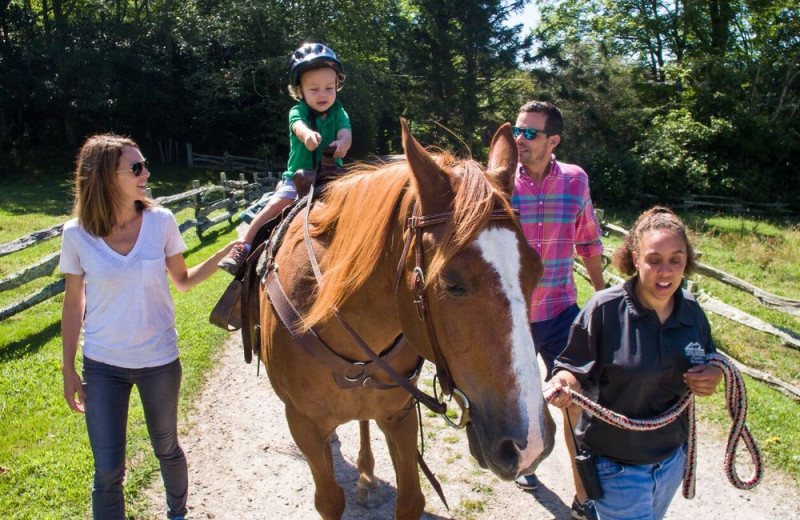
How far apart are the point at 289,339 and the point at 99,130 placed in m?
30.8

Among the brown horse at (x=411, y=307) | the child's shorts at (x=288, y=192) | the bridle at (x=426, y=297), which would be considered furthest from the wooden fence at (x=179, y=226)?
the bridle at (x=426, y=297)

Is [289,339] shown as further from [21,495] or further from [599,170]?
[599,170]

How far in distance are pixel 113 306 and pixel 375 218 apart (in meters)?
1.65

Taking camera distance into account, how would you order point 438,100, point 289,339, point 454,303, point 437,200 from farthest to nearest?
point 438,100 < point 289,339 < point 437,200 < point 454,303

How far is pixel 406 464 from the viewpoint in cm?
306

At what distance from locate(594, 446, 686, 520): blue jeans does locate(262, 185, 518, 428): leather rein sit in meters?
0.82

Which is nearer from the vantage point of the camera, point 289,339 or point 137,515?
point 289,339

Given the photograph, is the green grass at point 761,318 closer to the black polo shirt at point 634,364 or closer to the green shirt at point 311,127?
the black polo shirt at point 634,364

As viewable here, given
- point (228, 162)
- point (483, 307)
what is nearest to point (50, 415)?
point (483, 307)

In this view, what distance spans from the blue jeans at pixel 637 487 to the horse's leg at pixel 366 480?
1.76 m

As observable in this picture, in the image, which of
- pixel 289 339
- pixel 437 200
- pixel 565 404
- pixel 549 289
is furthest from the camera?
pixel 549 289

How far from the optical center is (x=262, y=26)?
26.8 meters

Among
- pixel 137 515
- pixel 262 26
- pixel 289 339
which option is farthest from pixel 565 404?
pixel 262 26

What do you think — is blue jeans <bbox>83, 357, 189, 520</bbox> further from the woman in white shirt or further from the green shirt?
the green shirt
